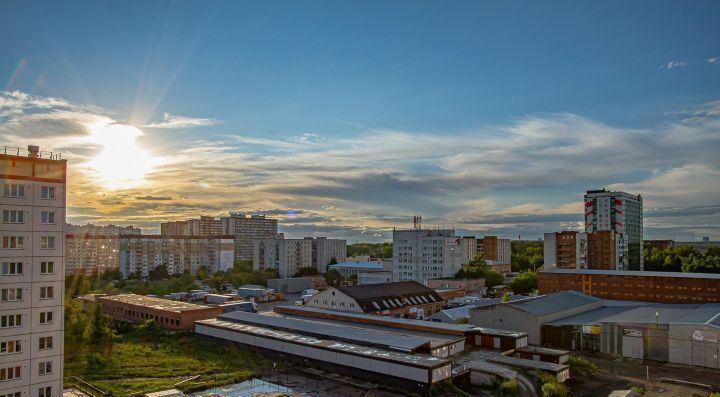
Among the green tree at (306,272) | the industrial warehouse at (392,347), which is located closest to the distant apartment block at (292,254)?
the green tree at (306,272)

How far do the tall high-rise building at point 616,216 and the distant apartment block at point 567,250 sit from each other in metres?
12.0

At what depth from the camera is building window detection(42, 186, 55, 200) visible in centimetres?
1298

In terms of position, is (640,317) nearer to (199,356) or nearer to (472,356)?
(472,356)

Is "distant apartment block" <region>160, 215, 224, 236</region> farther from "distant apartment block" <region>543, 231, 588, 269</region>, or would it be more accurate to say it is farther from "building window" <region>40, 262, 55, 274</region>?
"building window" <region>40, 262, 55, 274</region>

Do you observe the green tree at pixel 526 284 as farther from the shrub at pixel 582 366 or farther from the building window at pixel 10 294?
the building window at pixel 10 294

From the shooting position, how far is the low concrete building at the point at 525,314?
2231cm

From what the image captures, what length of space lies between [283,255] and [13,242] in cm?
4481

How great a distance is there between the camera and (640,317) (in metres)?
21.6

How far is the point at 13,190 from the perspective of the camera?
12.5 meters

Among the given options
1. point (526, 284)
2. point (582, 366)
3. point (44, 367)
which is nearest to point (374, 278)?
point (526, 284)

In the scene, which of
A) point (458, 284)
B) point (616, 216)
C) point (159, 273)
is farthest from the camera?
point (616, 216)

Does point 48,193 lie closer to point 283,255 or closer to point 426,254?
point 426,254

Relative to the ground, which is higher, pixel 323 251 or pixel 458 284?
pixel 323 251

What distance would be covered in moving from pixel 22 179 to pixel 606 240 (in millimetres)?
43422
